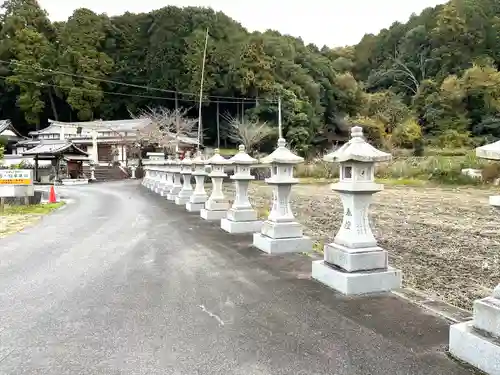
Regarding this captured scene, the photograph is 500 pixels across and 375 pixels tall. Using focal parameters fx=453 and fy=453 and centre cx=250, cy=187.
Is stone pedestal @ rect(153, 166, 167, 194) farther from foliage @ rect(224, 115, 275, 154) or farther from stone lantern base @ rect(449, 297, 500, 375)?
foliage @ rect(224, 115, 275, 154)

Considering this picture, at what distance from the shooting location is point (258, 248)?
21.6 feet

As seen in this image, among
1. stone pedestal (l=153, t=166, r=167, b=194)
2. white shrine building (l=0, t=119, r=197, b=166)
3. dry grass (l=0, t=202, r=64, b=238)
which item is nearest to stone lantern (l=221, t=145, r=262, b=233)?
dry grass (l=0, t=202, r=64, b=238)

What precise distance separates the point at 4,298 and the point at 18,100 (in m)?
54.3

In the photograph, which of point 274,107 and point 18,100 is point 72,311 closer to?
point 274,107

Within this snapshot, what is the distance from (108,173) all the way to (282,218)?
36300 mm

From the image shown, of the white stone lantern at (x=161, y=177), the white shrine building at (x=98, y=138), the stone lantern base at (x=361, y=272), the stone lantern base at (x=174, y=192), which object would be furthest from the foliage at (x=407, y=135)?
the stone lantern base at (x=361, y=272)

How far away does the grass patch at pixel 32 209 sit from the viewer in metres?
13.1

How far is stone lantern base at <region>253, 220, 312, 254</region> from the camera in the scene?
6188 mm

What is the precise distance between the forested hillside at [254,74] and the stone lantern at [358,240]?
116 ft

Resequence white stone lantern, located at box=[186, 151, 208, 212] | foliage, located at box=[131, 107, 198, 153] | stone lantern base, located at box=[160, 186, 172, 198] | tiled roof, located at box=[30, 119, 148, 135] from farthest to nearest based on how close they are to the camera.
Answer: tiled roof, located at box=[30, 119, 148, 135] → foliage, located at box=[131, 107, 198, 153] → stone lantern base, located at box=[160, 186, 172, 198] → white stone lantern, located at box=[186, 151, 208, 212]

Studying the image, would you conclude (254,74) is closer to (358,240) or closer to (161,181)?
(161,181)

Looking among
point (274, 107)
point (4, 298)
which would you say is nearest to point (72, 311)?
point (4, 298)

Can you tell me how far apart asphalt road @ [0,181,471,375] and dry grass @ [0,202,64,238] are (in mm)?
3782

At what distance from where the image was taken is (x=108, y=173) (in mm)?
40125
